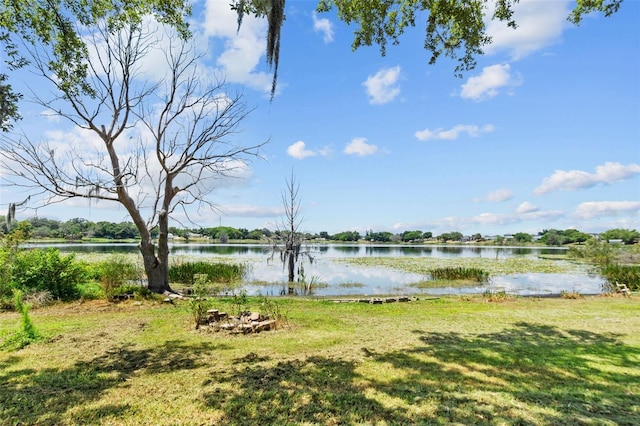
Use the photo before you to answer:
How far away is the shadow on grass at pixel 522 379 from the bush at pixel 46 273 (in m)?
9.81

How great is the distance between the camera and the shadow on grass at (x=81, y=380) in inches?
137

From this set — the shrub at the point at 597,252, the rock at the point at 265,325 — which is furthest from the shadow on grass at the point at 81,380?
the shrub at the point at 597,252

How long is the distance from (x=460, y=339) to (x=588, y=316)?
4414mm

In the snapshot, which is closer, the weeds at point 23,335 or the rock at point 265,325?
the weeds at point 23,335

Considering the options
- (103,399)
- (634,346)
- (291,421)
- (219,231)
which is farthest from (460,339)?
(219,231)

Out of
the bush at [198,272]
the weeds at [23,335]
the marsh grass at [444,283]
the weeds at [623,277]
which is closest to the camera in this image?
the weeds at [23,335]

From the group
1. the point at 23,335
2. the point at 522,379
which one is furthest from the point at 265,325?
the point at 522,379

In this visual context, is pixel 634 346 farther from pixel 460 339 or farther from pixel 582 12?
pixel 582 12

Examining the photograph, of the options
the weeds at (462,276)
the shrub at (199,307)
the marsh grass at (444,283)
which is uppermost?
the shrub at (199,307)

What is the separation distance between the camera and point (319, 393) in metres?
3.89

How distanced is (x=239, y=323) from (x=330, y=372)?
3078 millimetres

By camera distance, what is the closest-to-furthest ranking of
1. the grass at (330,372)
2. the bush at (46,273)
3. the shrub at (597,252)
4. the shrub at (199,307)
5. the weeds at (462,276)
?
1. the grass at (330,372)
2. the shrub at (199,307)
3. the bush at (46,273)
4. the weeds at (462,276)
5. the shrub at (597,252)

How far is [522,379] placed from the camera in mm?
4340

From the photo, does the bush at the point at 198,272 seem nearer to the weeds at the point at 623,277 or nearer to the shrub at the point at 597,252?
the weeds at the point at 623,277
